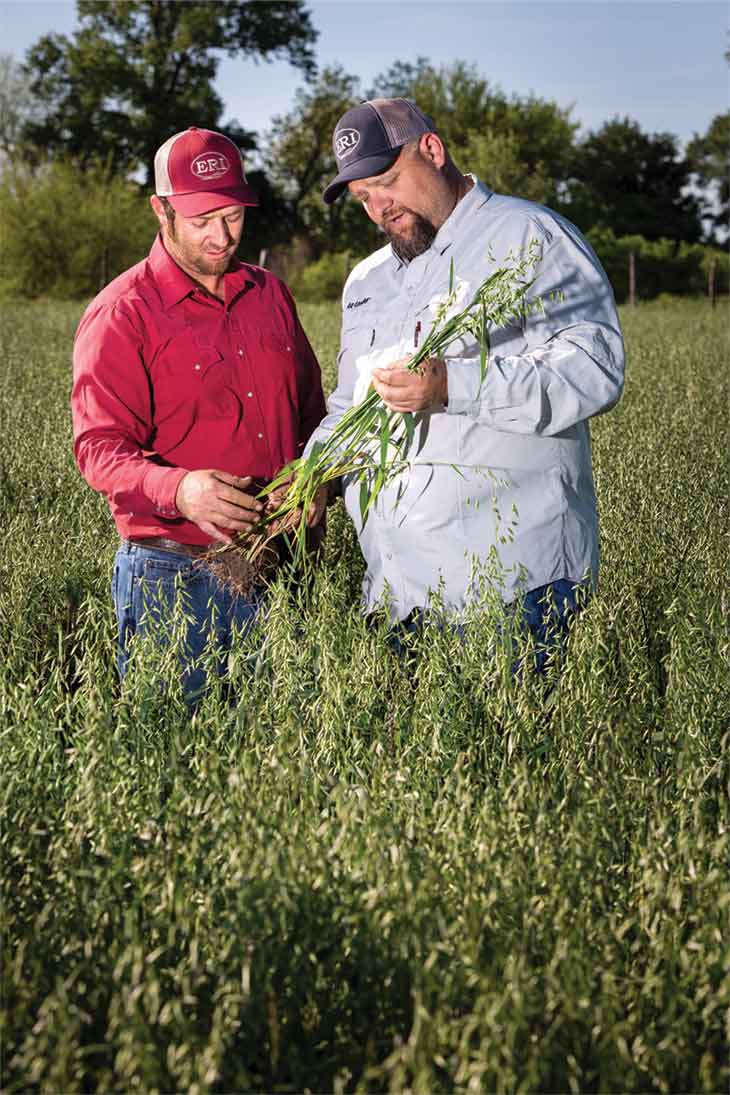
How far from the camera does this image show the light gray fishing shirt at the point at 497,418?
314cm

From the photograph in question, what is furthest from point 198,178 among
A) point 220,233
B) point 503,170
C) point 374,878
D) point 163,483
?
point 503,170

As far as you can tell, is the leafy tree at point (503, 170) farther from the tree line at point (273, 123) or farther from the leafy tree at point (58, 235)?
the leafy tree at point (58, 235)

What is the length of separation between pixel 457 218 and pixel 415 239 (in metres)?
0.13

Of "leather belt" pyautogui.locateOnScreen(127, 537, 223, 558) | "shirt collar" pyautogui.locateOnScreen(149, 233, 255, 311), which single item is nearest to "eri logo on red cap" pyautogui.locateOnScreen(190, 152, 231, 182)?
"shirt collar" pyautogui.locateOnScreen(149, 233, 255, 311)

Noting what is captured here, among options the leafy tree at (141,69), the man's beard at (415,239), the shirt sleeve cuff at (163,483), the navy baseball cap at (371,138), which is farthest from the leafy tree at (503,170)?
the shirt sleeve cuff at (163,483)

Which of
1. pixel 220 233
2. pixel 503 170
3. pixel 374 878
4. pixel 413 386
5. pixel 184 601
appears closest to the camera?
pixel 374 878

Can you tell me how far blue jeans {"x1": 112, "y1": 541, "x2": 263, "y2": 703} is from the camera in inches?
138

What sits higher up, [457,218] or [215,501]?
[457,218]

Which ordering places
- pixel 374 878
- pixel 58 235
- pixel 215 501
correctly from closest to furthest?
pixel 374 878, pixel 215 501, pixel 58 235

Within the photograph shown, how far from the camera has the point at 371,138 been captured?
3.22 meters

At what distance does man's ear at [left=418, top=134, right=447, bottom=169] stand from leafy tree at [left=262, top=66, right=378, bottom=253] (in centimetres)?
5968

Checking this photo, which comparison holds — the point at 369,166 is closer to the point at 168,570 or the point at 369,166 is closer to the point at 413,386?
the point at 413,386

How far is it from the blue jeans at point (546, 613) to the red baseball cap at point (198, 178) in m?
1.26

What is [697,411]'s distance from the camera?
9.92 m
